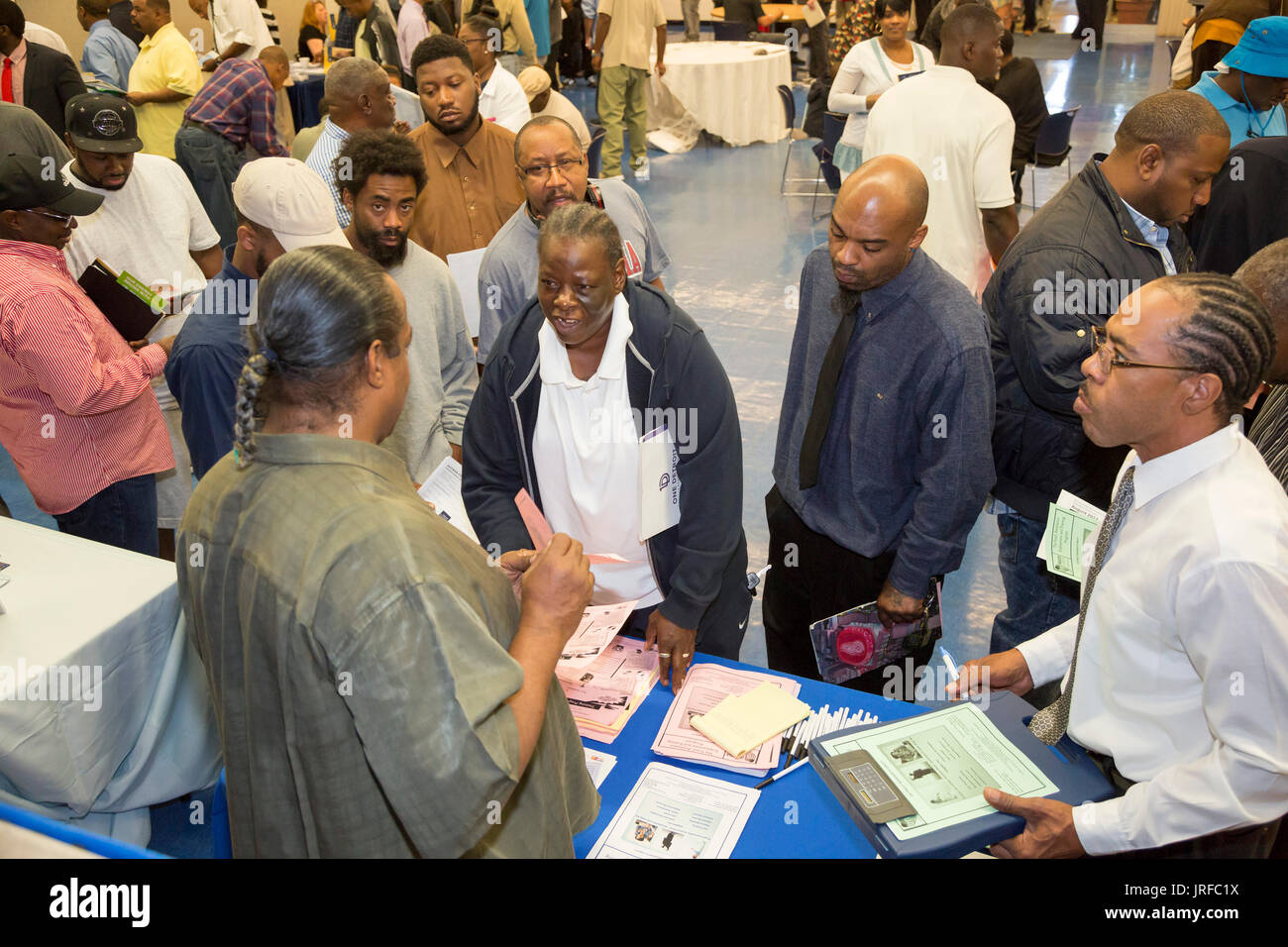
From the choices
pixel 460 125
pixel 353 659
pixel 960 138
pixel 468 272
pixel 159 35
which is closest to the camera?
pixel 353 659

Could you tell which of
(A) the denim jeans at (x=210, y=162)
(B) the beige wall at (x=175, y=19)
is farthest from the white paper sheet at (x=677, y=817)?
(B) the beige wall at (x=175, y=19)

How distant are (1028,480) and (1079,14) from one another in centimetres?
1561

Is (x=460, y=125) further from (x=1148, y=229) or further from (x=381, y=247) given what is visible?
(x=1148, y=229)

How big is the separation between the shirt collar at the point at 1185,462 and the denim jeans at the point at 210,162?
567cm

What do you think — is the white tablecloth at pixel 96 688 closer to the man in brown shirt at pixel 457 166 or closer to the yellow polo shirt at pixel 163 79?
the man in brown shirt at pixel 457 166

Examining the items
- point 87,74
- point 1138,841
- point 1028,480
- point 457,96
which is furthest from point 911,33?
point 1138,841

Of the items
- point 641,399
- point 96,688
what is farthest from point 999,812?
A: point 96,688

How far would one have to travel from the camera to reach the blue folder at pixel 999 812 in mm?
1619

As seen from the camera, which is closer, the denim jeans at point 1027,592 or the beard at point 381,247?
the denim jeans at point 1027,592

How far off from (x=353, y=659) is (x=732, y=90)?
10618 millimetres

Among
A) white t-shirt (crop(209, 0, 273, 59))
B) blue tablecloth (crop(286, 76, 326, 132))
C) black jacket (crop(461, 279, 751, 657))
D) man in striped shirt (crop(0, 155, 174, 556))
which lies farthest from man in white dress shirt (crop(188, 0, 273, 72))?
black jacket (crop(461, 279, 751, 657))

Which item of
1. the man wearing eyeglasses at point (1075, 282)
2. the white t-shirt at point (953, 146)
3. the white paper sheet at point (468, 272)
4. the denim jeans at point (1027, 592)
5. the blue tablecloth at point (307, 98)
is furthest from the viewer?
the blue tablecloth at point (307, 98)

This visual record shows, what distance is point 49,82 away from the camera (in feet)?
18.5
